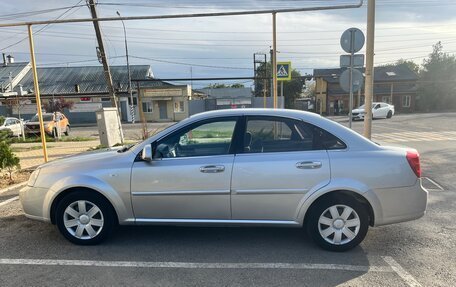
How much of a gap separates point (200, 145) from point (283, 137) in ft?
3.43

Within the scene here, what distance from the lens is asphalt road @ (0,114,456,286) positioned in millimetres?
3271

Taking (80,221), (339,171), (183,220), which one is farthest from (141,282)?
(339,171)

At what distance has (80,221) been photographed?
4027mm

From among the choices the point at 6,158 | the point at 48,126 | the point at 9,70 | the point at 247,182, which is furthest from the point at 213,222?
the point at 9,70

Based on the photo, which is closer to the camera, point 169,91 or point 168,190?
point 168,190

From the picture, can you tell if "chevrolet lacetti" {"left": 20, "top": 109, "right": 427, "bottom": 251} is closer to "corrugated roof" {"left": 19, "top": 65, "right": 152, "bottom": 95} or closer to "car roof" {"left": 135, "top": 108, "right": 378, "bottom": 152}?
"car roof" {"left": 135, "top": 108, "right": 378, "bottom": 152}

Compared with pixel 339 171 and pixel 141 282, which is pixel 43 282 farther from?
pixel 339 171

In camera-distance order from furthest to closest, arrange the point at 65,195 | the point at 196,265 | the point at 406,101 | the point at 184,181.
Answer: the point at 406,101
the point at 65,195
the point at 184,181
the point at 196,265

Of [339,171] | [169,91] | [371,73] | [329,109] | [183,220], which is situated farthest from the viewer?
[329,109]

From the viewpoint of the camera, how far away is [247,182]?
147 inches

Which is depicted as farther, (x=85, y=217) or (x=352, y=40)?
(x=352, y=40)

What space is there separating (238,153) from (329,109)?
49.4m

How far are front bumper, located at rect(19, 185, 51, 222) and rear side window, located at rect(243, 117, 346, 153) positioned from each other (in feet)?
8.13

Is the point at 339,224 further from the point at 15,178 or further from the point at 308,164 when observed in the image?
the point at 15,178
